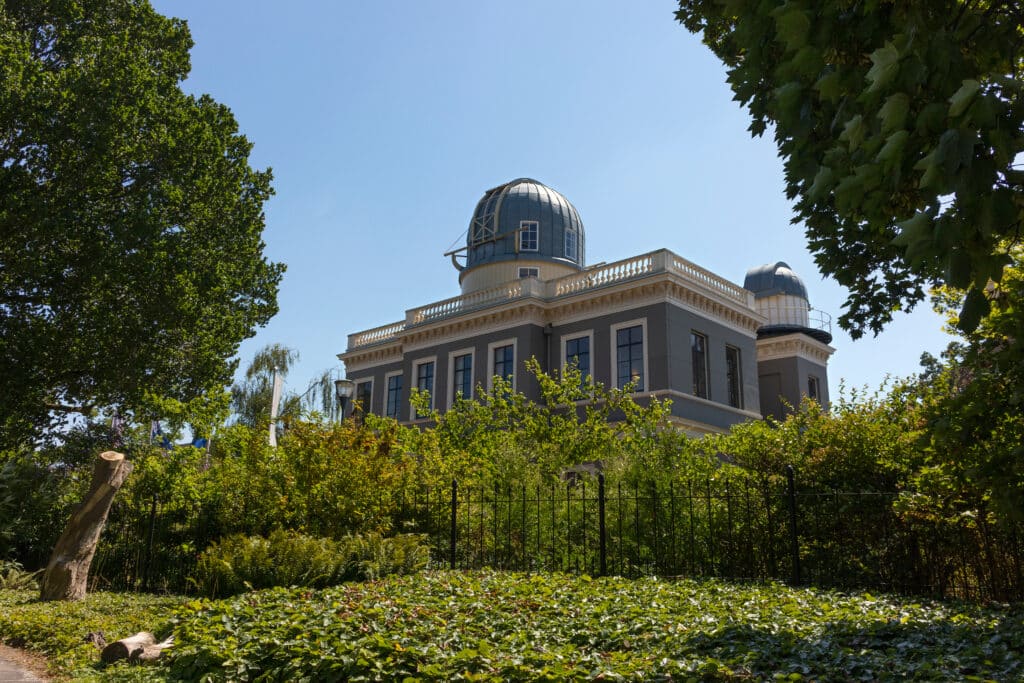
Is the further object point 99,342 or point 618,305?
point 618,305

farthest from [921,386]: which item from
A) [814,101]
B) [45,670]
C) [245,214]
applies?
[245,214]

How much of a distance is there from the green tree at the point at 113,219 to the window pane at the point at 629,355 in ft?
43.2

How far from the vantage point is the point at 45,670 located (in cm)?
792

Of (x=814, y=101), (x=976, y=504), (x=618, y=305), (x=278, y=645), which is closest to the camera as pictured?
(x=814, y=101)

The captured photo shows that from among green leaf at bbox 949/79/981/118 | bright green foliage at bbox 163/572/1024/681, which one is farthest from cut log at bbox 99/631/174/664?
green leaf at bbox 949/79/981/118

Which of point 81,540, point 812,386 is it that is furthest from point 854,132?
point 812,386

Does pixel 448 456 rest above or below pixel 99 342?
below

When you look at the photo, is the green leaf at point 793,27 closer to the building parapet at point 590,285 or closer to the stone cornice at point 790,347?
the building parapet at point 590,285

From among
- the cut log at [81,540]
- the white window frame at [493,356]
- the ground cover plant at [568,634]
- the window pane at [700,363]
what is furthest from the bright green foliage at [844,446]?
the white window frame at [493,356]

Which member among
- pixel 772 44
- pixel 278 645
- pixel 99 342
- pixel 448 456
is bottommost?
pixel 278 645

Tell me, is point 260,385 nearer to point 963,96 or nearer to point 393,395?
point 393,395

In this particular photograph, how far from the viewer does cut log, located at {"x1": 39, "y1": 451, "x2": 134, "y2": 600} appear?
11.6 meters

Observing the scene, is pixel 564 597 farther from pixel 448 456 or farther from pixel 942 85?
pixel 448 456

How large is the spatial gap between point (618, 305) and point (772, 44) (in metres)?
22.9
